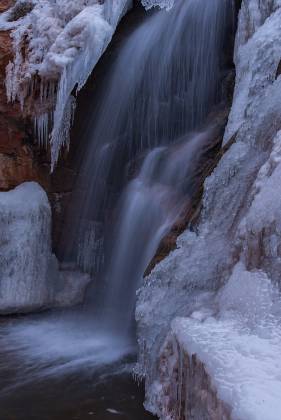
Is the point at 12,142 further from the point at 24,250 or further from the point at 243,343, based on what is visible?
the point at 243,343

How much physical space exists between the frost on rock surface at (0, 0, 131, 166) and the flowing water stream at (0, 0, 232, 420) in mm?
555

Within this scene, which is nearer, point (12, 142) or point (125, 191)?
point (125, 191)

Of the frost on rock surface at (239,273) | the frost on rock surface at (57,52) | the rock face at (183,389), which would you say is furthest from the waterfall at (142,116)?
the rock face at (183,389)

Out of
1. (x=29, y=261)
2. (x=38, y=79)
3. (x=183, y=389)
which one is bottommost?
(x=183, y=389)

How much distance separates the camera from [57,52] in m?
6.52

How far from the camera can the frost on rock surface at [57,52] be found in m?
6.37

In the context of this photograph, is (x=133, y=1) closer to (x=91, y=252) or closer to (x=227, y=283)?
(x=91, y=252)

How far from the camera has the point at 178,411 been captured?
9.24 ft

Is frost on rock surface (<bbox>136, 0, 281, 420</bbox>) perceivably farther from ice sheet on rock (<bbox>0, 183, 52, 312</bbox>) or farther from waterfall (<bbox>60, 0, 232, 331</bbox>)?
ice sheet on rock (<bbox>0, 183, 52, 312</bbox>)

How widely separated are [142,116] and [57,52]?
1406 millimetres

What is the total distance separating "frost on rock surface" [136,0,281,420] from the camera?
2178 millimetres

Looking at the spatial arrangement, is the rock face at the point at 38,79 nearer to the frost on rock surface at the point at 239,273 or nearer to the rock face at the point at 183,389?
the frost on rock surface at the point at 239,273

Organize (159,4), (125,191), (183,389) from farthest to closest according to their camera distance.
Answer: (159,4) → (125,191) → (183,389)

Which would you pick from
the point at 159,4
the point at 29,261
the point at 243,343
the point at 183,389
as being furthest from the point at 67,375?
the point at 159,4
